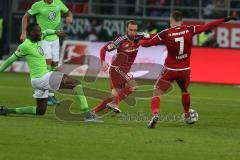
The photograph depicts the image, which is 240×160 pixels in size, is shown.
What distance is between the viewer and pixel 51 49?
790 inches

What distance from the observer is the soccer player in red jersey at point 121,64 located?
1731 cm

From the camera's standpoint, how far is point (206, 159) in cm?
1197

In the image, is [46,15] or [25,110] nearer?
[25,110]

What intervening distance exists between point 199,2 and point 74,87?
2189 cm

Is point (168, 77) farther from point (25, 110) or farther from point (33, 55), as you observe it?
point (25, 110)

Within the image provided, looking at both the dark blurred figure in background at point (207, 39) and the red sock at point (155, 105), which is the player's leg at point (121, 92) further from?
the dark blurred figure in background at point (207, 39)

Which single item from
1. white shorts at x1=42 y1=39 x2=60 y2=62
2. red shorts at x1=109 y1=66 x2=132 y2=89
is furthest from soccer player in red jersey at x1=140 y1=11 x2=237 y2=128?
white shorts at x1=42 y1=39 x2=60 y2=62

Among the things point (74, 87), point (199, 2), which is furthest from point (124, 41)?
point (199, 2)

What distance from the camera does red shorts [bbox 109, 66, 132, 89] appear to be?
18.0 meters

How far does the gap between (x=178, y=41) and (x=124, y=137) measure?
A: 9.79 ft

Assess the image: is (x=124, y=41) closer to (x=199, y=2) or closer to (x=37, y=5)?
(x=37, y=5)

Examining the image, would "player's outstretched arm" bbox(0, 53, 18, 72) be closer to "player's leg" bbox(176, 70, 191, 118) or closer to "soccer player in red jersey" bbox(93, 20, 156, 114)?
"soccer player in red jersey" bbox(93, 20, 156, 114)

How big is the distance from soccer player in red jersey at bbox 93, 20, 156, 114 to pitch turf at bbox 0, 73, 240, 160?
38cm

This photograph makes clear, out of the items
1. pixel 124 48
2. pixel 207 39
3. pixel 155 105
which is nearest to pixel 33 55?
pixel 124 48
